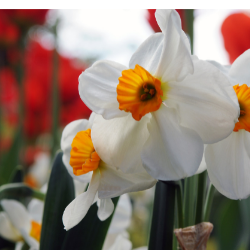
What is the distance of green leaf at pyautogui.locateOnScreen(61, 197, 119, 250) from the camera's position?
34 centimetres

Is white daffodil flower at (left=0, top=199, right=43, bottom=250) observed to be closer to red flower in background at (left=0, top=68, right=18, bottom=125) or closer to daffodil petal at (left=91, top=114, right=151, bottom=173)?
daffodil petal at (left=91, top=114, right=151, bottom=173)

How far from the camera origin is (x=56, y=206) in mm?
354

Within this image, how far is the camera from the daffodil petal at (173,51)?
23 cm

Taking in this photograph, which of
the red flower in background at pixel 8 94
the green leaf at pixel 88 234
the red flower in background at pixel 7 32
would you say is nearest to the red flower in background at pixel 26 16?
the red flower in background at pixel 7 32

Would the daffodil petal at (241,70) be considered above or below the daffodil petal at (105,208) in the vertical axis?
above

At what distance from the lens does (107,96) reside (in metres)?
0.25

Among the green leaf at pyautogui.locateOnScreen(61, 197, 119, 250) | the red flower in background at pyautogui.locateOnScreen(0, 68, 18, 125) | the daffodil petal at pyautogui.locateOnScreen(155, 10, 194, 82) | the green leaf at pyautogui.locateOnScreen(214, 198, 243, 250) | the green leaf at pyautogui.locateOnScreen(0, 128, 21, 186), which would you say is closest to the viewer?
the daffodil petal at pyautogui.locateOnScreen(155, 10, 194, 82)

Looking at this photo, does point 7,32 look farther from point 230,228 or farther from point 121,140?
point 121,140

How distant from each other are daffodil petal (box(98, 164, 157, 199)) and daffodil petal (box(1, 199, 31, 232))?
234 mm

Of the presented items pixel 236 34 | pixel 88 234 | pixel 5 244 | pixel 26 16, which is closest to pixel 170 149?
pixel 88 234

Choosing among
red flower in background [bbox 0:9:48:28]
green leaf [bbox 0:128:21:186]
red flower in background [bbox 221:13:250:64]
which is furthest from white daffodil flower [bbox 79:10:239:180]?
red flower in background [bbox 0:9:48:28]

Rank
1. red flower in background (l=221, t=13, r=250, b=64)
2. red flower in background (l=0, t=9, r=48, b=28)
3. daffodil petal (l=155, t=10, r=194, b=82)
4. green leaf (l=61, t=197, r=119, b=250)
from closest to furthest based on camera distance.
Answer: daffodil petal (l=155, t=10, r=194, b=82) → green leaf (l=61, t=197, r=119, b=250) → red flower in background (l=221, t=13, r=250, b=64) → red flower in background (l=0, t=9, r=48, b=28)

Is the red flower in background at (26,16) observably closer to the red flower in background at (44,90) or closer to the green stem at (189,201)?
the red flower in background at (44,90)

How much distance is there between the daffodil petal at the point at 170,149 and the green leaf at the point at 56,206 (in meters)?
0.15
